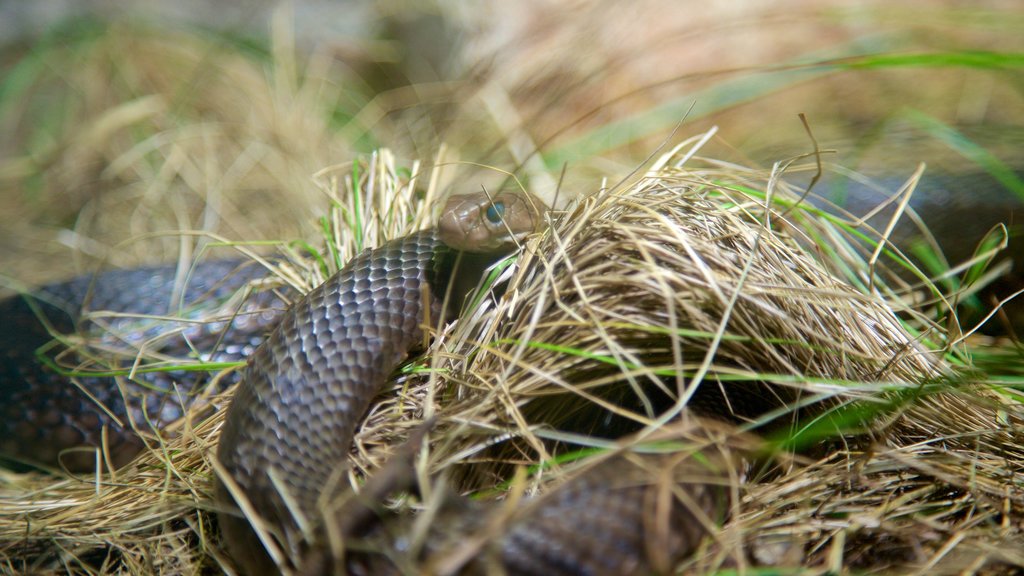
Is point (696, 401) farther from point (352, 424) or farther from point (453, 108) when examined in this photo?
point (453, 108)

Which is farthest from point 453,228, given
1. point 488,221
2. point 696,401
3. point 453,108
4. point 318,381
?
point 453,108

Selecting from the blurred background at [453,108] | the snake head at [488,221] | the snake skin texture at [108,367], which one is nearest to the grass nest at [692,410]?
the snake head at [488,221]

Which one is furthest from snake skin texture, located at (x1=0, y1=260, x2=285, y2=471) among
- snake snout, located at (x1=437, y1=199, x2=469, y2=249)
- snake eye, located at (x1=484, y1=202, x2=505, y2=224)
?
snake eye, located at (x1=484, y1=202, x2=505, y2=224)

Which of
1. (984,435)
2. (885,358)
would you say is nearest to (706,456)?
(885,358)

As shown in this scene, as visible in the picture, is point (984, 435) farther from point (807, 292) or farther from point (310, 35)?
point (310, 35)

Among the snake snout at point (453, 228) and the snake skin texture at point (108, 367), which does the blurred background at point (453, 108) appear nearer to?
the snake skin texture at point (108, 367)

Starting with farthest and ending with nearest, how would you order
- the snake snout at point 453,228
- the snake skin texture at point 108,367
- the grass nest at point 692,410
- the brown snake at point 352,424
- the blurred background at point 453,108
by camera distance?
the blurred background at point 453,108
the snake skin texture at point 108,367
the snake snout at point 453,228
the grass nest at point 692,410
the brown snake at point 352,424

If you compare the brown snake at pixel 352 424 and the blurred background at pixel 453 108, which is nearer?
the brown snake at pixel 352 424

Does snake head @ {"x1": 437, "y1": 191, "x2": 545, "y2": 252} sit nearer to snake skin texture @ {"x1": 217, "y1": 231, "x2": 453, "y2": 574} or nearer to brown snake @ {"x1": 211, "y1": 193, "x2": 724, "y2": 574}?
brown snake @ {"x1": 211, "y1": 193, "x2": 724, "y2": 574}
